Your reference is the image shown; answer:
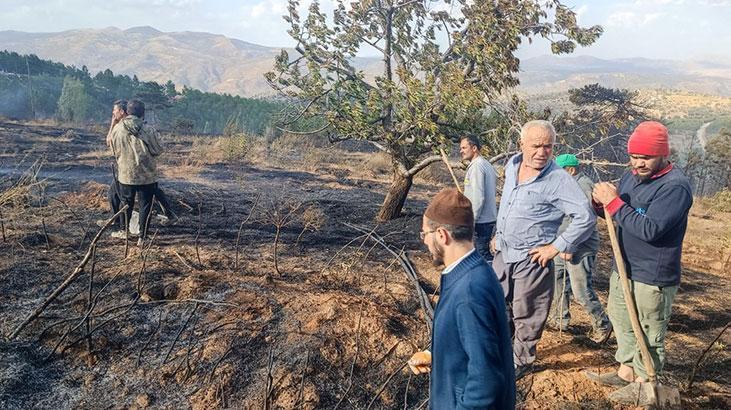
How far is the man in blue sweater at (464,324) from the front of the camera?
151cm

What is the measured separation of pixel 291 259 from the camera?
5422 mm

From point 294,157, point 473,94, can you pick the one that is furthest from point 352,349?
point 294,157

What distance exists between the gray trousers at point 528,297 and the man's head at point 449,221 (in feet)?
4.57

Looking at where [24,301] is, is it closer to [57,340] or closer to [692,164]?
[57,340]

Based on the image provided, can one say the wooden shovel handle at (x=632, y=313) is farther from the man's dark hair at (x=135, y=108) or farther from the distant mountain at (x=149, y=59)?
the distant mountain at (x=149, y=59)

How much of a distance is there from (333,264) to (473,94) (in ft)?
8.58

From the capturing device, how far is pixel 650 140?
2.51 meters

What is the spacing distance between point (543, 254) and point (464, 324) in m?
1.48

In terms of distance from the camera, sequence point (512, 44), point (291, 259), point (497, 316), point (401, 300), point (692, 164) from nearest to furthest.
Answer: point (497, 316)
point (401, 300)
point (291, 259)
point (512, 44)
point (692, 164)

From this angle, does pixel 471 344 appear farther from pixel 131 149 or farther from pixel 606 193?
pixel 131 149

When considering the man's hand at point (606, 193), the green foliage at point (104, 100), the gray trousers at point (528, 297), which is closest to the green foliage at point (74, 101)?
the green foliage at point (104, 100)

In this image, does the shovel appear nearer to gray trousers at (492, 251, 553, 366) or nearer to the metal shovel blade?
the metal shovel blade

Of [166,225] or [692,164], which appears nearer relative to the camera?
[166,225]

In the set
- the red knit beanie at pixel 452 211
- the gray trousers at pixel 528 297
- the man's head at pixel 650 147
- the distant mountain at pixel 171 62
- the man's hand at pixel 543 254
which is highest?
the distant mountain at pixel 171 62
